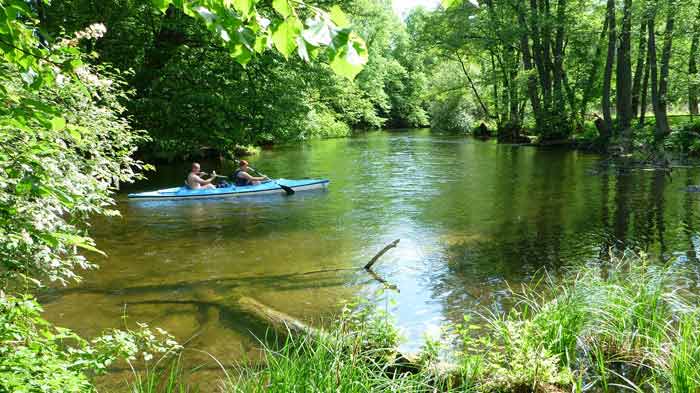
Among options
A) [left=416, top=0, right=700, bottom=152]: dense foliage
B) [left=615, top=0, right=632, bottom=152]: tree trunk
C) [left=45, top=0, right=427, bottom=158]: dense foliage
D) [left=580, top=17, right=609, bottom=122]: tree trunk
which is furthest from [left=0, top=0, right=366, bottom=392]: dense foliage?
[left=580, top=17, right=609, bottom=122]: tree trunk

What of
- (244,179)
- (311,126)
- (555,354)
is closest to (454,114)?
(311,126)

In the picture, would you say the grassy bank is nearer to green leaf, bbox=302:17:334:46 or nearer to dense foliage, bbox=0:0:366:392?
dense foliage, bbox=0:0:366:392

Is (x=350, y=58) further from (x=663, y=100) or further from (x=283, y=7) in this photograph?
(x=663, y=100)

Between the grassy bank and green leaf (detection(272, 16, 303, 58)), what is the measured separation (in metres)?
1.76

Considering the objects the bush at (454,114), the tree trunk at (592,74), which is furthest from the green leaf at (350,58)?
the bush at (454,114)

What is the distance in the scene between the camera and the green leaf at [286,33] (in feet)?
5.16

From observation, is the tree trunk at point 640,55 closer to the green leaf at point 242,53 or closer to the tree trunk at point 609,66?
the tree trunk at point 609,66

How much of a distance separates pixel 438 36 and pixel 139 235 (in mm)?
24014

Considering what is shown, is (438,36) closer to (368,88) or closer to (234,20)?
(368,88)

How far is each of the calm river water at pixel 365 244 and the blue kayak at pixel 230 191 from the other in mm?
262

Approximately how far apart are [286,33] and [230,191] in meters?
11.8

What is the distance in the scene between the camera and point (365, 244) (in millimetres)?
8680

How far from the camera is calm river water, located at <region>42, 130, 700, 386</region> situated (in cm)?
590

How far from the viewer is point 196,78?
50.2 ft
